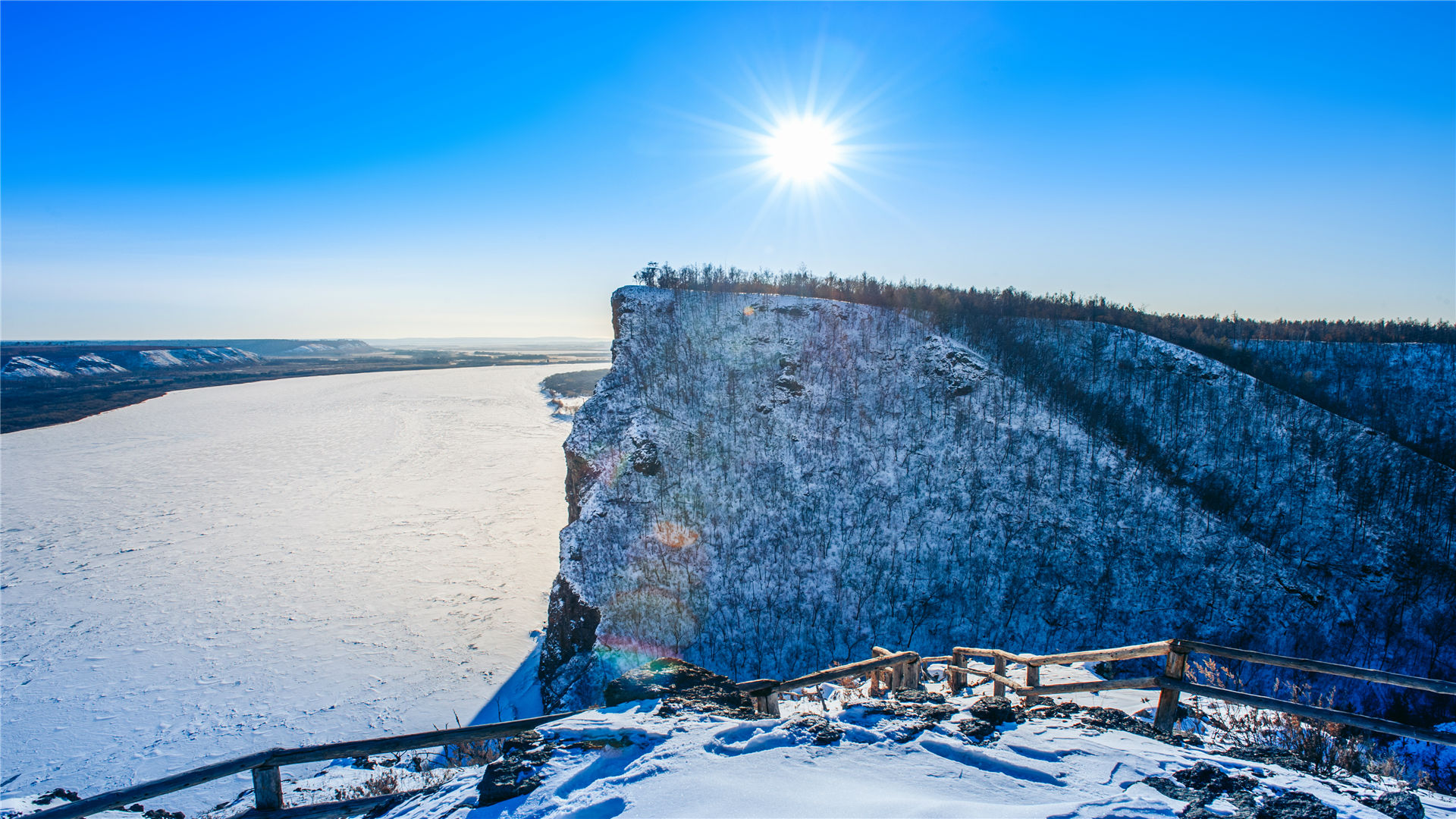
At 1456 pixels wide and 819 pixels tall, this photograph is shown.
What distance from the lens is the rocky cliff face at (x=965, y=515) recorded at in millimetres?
16234

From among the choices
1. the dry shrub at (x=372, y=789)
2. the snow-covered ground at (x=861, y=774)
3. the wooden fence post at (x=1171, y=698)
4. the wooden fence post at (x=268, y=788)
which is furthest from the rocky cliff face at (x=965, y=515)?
the wooden fence post at (x=1171, y=698)

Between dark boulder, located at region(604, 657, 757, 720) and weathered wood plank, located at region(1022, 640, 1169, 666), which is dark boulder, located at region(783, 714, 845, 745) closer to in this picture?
dark boulder, located at region(604, 657, 757, 720)

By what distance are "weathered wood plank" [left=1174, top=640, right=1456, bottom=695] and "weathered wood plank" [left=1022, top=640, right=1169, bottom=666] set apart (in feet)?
0.85

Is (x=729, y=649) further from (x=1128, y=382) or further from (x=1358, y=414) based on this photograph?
(x=1358, y=414)

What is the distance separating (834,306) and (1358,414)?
25.7 meters

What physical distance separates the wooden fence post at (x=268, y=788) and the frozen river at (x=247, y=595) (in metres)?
7.95

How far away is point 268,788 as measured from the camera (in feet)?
17.0

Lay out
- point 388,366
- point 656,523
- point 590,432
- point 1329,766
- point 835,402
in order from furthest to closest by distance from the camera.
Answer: point 388,366, point 835,402, point 590,432, point 656,523, point 1329,766

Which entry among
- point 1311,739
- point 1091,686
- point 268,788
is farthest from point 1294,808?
point 268,788


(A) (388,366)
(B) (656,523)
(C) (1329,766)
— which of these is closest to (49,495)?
(B) (656,523)

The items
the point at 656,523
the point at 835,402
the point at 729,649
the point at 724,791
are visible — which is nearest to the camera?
the point at 724,791

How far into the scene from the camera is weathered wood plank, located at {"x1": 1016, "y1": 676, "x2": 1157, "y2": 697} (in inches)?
276

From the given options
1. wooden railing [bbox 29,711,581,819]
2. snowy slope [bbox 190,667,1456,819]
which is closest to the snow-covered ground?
snowy slope [bbox 190,667,1456,819]

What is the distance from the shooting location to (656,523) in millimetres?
18719
